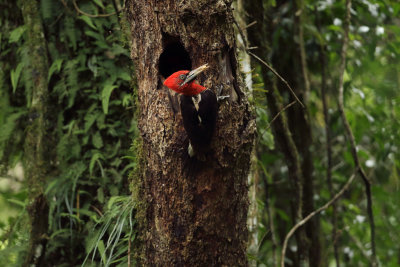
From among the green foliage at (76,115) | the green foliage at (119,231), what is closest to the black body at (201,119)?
the green foliage at (119,231)

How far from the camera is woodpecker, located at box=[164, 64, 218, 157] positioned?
1859mm

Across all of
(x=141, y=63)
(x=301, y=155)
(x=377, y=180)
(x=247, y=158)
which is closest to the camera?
(x=247, y=158)

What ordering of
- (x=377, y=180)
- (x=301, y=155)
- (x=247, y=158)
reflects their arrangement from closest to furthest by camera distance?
(x=247, y=158) < (x=301, y=155) < (x=377, y=180)

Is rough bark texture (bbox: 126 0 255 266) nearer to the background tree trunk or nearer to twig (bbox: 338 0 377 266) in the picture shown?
the background tree trunk

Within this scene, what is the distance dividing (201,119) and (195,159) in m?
0.21

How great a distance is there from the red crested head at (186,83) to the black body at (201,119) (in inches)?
3.4

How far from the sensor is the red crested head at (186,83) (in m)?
1.97

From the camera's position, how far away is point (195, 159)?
1.96 meters

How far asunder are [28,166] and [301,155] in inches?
100

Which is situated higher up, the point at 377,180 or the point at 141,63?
the point at 141,63

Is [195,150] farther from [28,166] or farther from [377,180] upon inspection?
[377,180]

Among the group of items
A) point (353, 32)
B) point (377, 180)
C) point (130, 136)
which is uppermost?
point (353, 32)

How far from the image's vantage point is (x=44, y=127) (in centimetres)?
331

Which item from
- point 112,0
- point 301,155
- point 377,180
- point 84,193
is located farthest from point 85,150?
point 377,180
